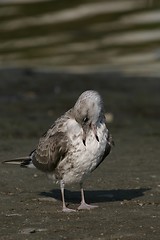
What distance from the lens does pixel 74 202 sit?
894 cm

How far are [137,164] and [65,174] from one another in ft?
8.12

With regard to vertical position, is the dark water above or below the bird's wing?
below

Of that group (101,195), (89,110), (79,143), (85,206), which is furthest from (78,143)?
(101,195)

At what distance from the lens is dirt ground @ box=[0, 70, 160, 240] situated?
7426mm

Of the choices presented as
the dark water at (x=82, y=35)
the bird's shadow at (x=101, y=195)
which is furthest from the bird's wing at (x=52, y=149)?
the dark water at (x=82, y=35)

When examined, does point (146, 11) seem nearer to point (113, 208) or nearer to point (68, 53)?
point (68, 53)

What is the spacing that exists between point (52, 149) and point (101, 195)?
95 cm

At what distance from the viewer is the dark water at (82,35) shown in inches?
888

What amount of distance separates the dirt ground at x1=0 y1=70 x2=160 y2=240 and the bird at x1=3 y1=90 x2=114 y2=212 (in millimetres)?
343

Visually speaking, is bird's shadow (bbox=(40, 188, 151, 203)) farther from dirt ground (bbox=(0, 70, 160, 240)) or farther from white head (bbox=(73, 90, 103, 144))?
white head (bbox=(73, 90, 103, 144))

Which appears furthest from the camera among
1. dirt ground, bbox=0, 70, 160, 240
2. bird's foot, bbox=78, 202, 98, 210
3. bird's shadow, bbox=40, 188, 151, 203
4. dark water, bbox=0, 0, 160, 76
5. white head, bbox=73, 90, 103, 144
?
dark water, bbox=0, 0, 160, 76

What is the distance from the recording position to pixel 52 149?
8.48 metres

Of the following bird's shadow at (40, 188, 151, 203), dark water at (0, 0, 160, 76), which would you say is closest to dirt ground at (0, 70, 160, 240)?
bird's shadow at (40, 188, 151, 203)

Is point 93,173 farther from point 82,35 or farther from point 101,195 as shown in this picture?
point 82,35
